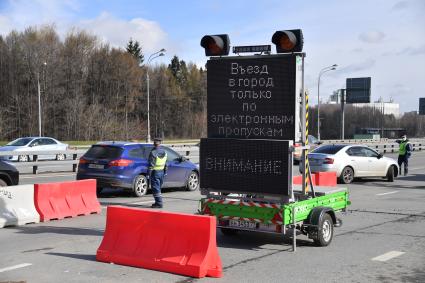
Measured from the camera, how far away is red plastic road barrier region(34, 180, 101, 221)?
1070cm

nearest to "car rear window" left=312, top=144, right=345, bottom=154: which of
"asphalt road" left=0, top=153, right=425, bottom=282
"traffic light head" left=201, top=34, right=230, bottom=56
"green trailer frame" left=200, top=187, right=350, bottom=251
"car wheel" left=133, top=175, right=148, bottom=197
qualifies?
"asphalt road" left=0, top=153, right=425, bottom=282

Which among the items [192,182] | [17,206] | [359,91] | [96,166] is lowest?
[192,182]

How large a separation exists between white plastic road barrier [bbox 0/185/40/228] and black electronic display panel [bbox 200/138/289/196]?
3792 millimetres

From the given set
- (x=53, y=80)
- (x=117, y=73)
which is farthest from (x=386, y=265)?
(x=117, y=73)

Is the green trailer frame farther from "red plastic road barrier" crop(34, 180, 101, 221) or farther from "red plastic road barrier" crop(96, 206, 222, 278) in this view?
"red plastic road barrier" crop(34, 180, 101, 221)

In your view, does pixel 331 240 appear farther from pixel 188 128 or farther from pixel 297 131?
pixel 188 128

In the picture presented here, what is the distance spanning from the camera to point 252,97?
27.3 feet

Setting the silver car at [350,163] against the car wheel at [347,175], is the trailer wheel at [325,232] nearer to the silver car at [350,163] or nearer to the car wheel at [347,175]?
the silver car at [350,163]

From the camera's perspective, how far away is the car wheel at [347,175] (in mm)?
18939

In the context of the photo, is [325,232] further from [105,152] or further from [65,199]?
[105,152]

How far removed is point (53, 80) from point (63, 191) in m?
61.4

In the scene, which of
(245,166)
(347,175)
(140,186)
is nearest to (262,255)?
(245,166)

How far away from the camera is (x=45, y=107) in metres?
69.5

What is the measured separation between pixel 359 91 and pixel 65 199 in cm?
6605
